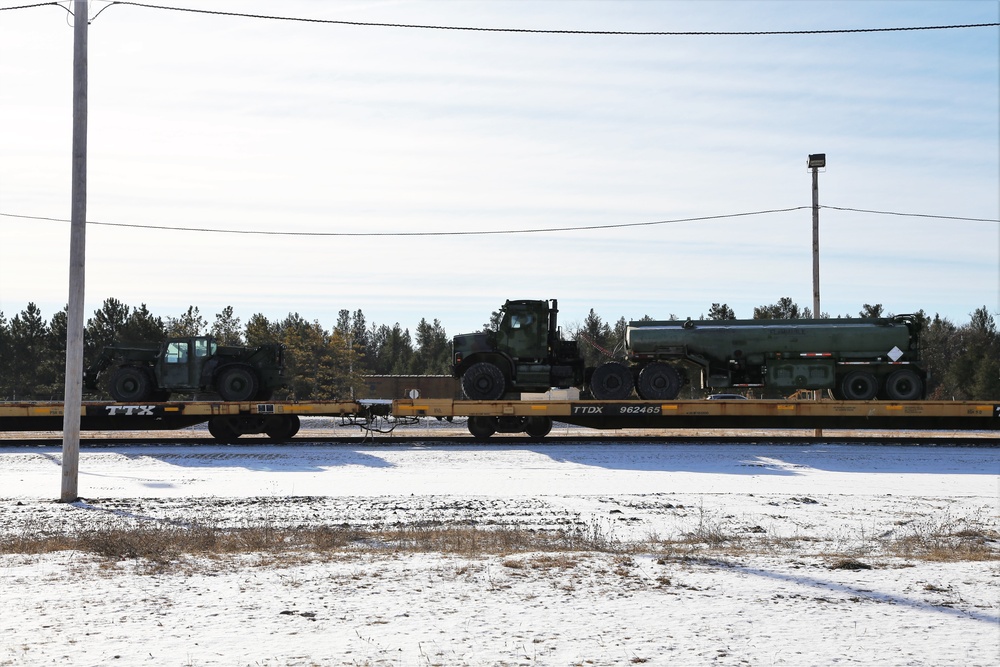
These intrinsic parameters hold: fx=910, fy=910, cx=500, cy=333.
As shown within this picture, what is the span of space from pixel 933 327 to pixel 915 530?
185 feet

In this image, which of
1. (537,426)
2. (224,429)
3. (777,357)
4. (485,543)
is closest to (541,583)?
(485,543)

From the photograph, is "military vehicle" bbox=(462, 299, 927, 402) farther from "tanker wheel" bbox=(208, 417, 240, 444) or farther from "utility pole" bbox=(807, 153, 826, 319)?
"tanker wheel" bbox=(208, 417, 240, 444)

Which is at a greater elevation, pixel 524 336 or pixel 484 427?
pixel 524 336

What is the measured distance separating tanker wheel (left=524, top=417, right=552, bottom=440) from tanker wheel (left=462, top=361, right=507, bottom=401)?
40.3 inches

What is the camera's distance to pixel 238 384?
23.9 metres

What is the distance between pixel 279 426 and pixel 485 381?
212 inches

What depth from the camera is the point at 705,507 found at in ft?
42.2

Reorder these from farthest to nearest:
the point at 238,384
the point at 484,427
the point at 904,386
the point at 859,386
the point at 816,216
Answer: the point at 816,216, the point at 238,384, the point at 484,427, the point at 859,386, the point at 904,386

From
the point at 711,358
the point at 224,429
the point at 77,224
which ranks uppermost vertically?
the point at 77,224

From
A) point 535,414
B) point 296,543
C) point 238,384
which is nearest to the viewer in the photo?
point 296,543

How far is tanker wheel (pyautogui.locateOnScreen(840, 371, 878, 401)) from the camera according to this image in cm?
2266

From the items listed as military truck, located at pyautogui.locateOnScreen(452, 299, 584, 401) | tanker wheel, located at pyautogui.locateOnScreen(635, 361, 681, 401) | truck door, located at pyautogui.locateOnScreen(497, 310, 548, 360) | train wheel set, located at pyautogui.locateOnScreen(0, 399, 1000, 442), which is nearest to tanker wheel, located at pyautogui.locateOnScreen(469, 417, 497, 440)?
train wheel set, located at pyautogui.locateOnScreen(0, 399, 1000, 442)

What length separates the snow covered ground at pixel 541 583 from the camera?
6.19m

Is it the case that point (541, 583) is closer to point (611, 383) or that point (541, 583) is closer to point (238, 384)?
point (611, 383)
